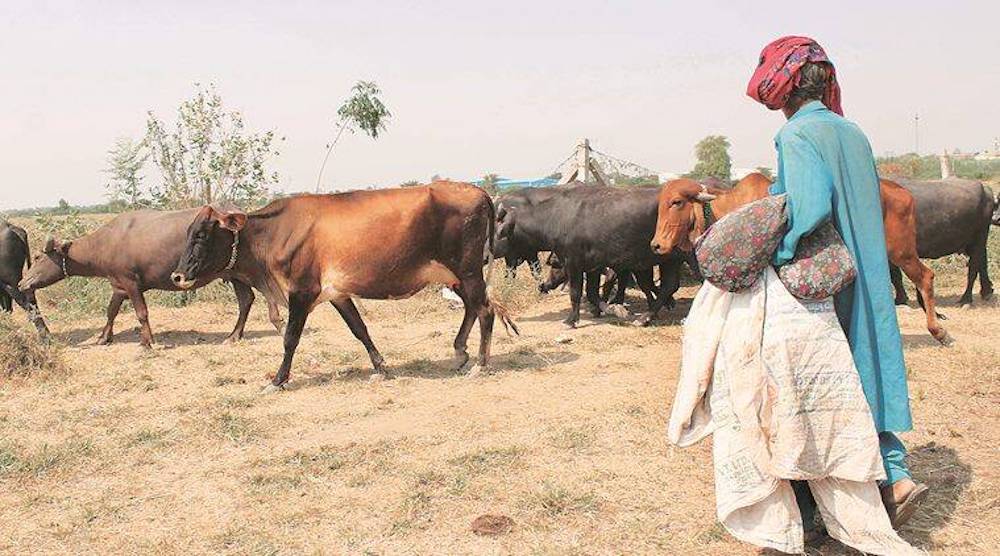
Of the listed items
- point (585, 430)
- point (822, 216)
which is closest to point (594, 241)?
point (585, 430)

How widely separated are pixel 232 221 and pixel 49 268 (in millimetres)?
4175

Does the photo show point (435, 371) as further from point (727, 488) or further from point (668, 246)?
point (727, 488)

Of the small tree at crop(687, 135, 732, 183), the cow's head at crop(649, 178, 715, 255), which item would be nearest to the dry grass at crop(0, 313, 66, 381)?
the cow's head at crop(649, 178, 715, 255)

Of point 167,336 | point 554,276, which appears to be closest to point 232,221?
point 167,336

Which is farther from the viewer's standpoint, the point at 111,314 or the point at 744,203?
the point at 111,314

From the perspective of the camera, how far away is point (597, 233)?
970 cm

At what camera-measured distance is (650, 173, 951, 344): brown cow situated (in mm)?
6957

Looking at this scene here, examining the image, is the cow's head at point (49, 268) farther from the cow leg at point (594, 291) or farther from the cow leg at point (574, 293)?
the cow leg at point (594, 291)

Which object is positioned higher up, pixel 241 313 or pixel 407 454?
pixel 241 313

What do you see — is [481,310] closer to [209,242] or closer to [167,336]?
[209,242]

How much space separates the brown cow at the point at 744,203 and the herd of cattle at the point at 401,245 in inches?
0.5

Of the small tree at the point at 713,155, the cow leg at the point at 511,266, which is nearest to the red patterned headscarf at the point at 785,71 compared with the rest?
the cow leg at the point at 511,266

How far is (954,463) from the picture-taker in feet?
14.5

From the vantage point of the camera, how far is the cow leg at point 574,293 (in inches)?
380
